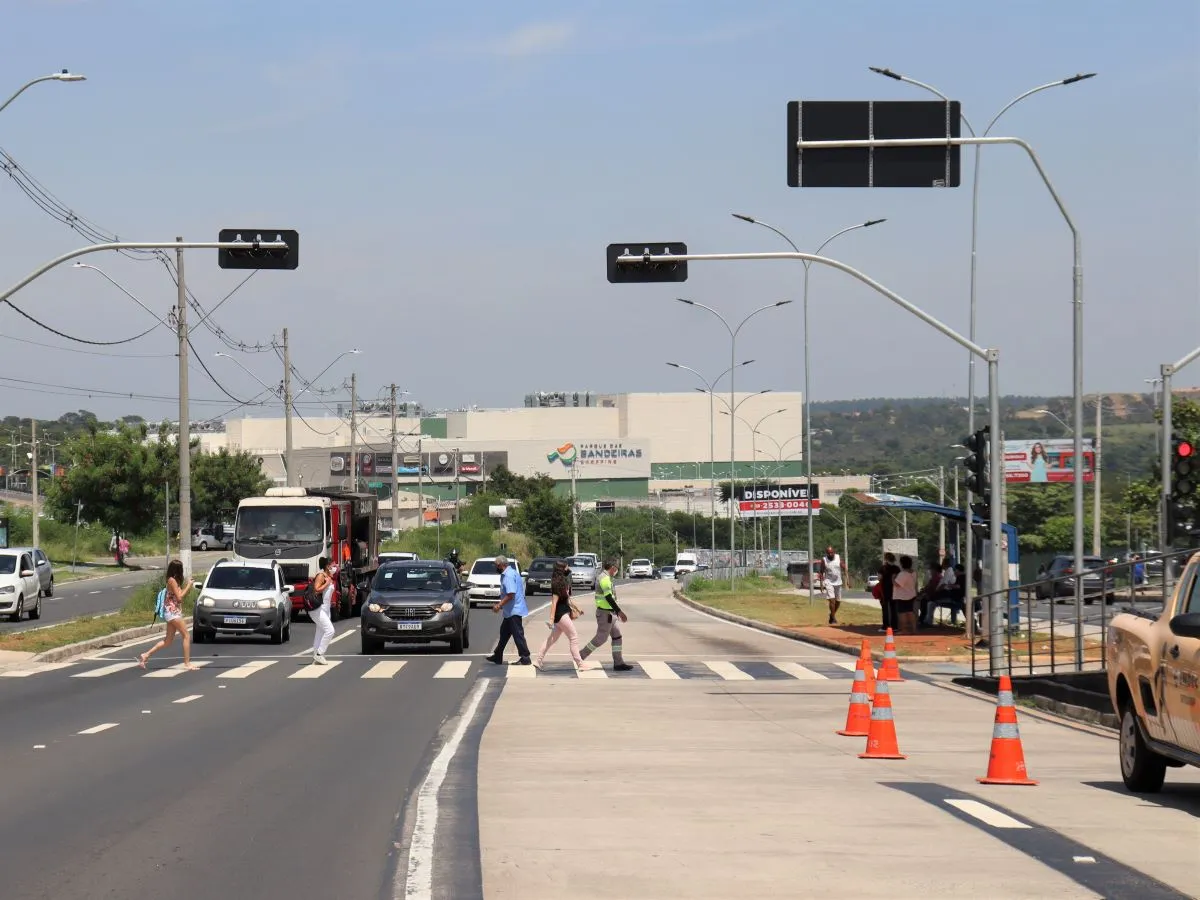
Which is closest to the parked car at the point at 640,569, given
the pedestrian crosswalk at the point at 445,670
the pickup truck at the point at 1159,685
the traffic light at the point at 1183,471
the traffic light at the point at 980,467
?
the pedestrian crosswalk at the point at 445,670

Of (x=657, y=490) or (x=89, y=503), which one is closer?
(x=89, y=503)

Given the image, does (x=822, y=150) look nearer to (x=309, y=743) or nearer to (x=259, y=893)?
(x=309, y=743)

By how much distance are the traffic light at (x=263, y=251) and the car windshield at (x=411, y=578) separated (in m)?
8.18

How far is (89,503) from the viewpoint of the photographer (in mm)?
87500

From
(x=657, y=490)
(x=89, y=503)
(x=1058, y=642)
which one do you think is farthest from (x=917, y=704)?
(x=657, y=490)

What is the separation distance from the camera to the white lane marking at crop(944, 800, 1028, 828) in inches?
415

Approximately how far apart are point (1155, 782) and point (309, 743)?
7.90 meters

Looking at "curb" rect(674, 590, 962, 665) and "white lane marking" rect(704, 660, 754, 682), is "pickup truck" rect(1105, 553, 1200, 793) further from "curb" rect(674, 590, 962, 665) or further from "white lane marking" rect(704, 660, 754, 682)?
"curb" rect(674, 590, 962, 665)

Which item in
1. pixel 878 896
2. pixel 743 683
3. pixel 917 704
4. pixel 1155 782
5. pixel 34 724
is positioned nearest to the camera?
pixel 878 896

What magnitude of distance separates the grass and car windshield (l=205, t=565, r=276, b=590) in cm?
241

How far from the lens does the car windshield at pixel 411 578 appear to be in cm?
3216

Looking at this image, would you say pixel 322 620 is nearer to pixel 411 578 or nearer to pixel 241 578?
pixel 411 578

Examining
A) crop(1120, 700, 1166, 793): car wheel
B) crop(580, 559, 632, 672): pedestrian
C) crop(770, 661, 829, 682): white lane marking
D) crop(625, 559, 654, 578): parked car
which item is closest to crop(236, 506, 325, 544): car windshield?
crop(770, 661, 829, 682): white lane marking

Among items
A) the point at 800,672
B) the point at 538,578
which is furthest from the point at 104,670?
the point at 538,578
